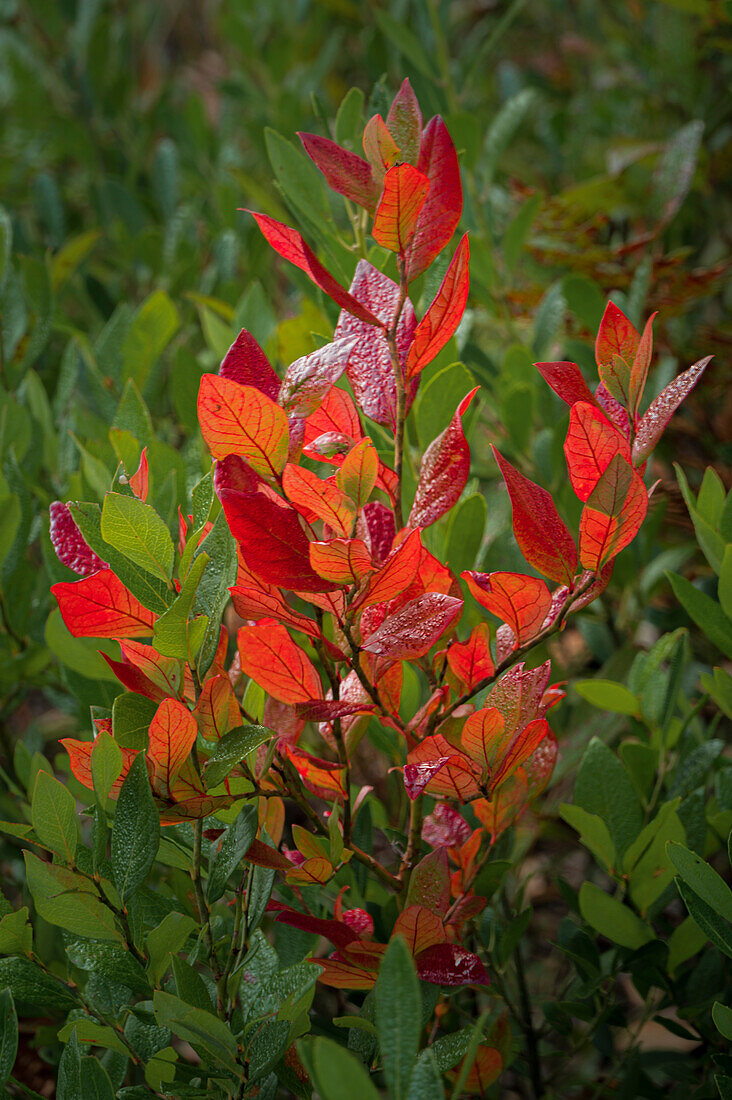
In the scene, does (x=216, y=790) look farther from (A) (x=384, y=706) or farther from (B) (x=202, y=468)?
(B) (x=202, y=468)

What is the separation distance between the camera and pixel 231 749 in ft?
1.40

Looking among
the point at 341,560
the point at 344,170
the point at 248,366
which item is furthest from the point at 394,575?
the point at 344,170

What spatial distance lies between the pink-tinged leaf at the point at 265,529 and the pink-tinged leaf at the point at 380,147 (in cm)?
19

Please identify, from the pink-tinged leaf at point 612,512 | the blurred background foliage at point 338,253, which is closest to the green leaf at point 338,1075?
the pink-tinged leaf at point 612,512

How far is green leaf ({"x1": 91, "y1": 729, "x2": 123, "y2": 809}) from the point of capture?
1.40 ft

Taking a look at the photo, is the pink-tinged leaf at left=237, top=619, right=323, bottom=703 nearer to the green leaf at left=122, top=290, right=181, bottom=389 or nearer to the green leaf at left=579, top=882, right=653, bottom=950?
the green leaf at left=579, top=882, right=653, bottom=950

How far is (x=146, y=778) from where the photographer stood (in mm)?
421

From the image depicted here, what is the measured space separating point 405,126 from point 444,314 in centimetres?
11

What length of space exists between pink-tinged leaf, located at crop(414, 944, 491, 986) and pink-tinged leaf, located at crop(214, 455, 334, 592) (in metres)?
0.21

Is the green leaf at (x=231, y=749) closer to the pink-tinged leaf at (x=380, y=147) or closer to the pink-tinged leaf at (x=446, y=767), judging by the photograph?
the pink-tinged leaf at (x=446, y=767)

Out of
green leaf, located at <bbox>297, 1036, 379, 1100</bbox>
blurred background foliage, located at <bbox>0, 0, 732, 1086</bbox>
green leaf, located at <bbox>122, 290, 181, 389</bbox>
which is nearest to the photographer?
green leaf, located at <bbox>297, 1036, 379, 1100</bbox>

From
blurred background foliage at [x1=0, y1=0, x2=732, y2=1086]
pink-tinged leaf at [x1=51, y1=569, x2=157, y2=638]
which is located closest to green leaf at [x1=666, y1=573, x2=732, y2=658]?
blurred background foliage at [x1=0, y1=0, x2=732, y2=1086]

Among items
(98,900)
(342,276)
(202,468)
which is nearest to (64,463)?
(202,468)

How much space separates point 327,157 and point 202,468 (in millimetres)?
262
